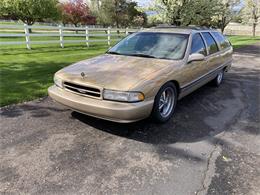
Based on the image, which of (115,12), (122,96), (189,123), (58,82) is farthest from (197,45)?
(115,12)

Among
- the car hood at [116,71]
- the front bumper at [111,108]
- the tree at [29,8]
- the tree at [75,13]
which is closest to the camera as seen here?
the front bumper at [111,108]

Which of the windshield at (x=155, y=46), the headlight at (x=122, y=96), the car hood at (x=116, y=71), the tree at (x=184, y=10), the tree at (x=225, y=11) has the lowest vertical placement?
the headlight at (x=122, y=96)

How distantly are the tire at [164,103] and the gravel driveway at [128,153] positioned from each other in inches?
6.7

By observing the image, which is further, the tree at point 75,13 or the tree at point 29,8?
the tree at point 75,13

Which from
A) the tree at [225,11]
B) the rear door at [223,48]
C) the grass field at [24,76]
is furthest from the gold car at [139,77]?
the tree at [225,11]

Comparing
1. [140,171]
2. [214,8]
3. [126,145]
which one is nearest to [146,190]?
[140,171]

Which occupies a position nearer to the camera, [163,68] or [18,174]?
[18,174]

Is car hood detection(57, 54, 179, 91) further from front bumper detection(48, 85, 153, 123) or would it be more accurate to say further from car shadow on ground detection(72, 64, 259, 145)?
car shadow on ground detection(72, 64, 259, 145)

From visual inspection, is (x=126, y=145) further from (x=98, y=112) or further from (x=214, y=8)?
(x=214, y=8)

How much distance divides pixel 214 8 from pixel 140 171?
15119 mm

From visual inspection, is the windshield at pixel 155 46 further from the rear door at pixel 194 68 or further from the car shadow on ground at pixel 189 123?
the car shadow on ground at pixel 189 123

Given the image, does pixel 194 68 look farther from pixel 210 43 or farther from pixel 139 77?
pixel 139 77

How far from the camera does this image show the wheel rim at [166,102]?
4.29 m

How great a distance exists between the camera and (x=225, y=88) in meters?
6.88
